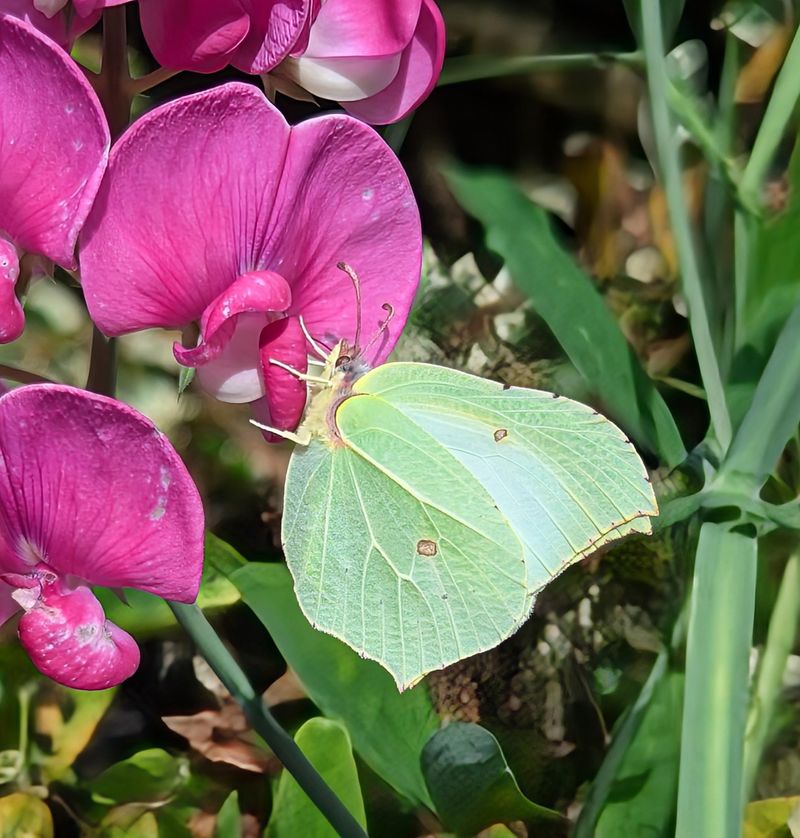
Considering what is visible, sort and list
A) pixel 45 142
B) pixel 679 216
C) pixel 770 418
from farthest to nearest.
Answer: pixel 679 216
pixel 770 418
pixel 45 142

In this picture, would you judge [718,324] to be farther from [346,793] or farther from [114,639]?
[114,639]

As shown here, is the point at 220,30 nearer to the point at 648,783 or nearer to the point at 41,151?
the point at 41,151

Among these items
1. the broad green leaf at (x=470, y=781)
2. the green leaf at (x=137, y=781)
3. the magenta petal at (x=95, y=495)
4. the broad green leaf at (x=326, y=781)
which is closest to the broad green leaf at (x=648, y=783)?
the broad green leaf at (x=470, y=781)

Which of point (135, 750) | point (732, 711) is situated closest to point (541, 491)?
point (732, 711)

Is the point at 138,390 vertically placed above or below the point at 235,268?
below

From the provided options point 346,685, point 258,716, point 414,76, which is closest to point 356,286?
point 414,76
